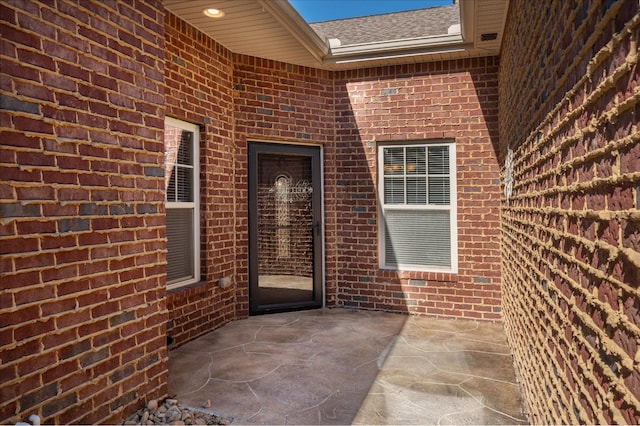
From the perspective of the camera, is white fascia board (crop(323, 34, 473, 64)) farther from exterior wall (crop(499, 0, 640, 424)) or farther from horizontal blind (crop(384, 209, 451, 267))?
exterior wall (crop(499, 0, 640, 424))

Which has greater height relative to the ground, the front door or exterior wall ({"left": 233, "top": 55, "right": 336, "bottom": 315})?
exterior wall ({"left": 233, "top": 55, "right": 336, "bottom": 315})

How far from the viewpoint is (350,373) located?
136 inches

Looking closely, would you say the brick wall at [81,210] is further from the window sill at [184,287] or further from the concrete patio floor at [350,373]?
the window sill at [184,287]

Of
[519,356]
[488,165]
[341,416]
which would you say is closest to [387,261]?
[488,165]

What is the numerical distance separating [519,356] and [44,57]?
12.0 ft

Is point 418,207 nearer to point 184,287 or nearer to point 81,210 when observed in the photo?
point 184,287

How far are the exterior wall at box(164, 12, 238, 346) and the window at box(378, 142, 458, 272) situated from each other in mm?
2039

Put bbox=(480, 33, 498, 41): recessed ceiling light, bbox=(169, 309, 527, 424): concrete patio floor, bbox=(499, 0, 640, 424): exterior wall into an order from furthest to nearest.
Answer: bbox=(480, 33, 498, 41): recessed ceiling light
bbox=(169, 309, 527, 424): concrete patio floor
bbox=(499, 0, 640, 424): exterior wall

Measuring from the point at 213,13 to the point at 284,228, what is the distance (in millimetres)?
2725

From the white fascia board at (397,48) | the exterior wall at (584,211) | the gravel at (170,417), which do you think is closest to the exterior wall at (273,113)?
the white fascia board at (397,48)

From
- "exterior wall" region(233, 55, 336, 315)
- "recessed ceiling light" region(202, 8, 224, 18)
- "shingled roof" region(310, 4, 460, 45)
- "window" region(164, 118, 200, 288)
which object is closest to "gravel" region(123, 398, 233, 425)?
"window" region(164, 118, 200, 288)

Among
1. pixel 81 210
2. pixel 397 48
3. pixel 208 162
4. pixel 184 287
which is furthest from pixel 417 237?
pixel 81 210

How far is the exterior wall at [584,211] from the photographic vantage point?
952mm

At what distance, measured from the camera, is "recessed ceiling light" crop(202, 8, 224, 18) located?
13.1ft
